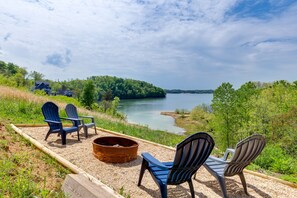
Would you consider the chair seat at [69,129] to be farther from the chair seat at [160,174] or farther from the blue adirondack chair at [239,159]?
the blue adirondack chair at [239,159]

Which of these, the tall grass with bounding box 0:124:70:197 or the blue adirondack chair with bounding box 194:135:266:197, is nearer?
the tall grass with bounding box 0:124:70:197

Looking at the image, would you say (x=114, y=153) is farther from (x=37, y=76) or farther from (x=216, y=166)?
(x=37, y=76)

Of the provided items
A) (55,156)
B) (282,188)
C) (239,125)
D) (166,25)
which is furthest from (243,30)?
(55,156)

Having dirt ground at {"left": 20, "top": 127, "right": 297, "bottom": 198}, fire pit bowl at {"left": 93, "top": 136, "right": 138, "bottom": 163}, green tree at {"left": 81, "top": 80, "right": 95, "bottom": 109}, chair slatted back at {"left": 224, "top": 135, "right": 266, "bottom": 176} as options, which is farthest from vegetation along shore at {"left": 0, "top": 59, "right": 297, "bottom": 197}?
green tree at {"left": 81, "top": 80, "right": 95, "bottom": 109}

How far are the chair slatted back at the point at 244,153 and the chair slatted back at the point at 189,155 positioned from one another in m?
0.50

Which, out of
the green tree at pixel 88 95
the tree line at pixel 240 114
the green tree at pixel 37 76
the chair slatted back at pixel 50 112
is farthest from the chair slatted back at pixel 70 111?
the green tree at pixel 37 76

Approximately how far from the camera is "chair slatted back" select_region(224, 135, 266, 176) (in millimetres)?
2923

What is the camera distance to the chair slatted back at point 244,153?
2923 millimetres

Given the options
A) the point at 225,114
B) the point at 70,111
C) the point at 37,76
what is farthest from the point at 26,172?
the point at 37,76

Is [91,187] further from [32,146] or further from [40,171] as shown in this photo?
[32,146]

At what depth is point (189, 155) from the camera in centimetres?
261

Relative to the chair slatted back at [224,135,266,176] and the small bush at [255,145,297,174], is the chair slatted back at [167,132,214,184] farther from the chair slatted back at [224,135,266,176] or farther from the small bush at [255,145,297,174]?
the small bush at [255,145,297,174]

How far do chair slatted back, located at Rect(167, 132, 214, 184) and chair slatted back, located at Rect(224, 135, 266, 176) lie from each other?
498 millimetres

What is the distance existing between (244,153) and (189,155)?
3.09 ft
